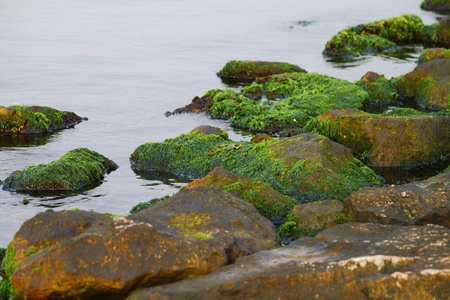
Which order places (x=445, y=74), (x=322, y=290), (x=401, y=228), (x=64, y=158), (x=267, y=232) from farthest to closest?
(x=445, y=74) < (x=64, y=158) < (x=267, y=232) < (x=401, y=228) < (x=322, y=290)

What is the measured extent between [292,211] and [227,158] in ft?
10.7

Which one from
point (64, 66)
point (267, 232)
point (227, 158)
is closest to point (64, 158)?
point (227, 158)

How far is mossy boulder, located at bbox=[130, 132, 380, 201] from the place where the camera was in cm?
1107

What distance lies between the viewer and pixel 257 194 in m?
9.91

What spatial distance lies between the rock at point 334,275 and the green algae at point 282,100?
9.21m

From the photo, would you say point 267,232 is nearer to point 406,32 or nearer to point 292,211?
point 292,211

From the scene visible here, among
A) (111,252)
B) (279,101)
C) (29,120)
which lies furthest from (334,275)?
(279,101)

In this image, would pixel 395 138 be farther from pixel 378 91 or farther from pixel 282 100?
pixel 378 91

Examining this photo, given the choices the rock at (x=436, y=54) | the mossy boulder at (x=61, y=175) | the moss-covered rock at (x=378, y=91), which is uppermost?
the rock at (x=436, y=54)

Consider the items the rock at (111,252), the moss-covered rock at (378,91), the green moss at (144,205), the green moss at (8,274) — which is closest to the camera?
the rock at (111,252)

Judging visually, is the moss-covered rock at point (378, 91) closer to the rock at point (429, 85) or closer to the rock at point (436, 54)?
the rock at point (429, 85)

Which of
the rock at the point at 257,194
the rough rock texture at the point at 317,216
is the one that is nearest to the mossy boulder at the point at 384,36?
the rock at the point at 257,194

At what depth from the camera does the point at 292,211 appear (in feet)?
31.8

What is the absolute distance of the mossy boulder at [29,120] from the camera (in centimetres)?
1572
